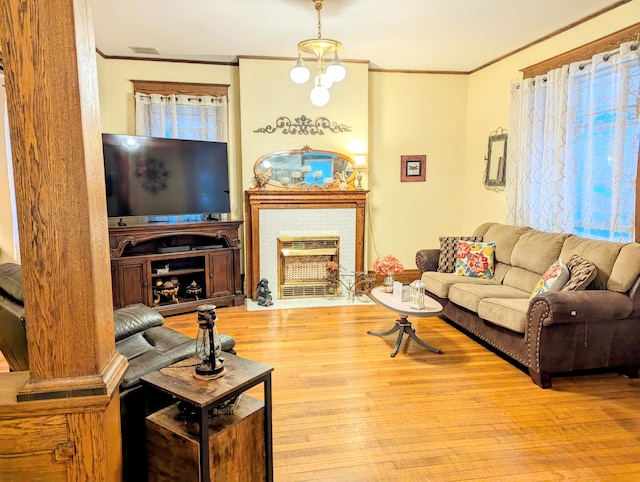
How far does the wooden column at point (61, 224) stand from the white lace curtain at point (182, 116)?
4.05 meters

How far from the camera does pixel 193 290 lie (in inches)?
198

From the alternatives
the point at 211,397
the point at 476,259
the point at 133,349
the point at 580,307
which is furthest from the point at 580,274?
the point at 133,349

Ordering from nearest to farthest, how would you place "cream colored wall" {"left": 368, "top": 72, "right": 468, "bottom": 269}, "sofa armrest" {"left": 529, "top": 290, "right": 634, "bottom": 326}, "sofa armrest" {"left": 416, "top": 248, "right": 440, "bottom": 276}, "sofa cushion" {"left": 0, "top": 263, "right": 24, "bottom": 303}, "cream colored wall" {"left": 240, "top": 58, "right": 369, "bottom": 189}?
"sofa cushion" {"left": 0, "top": 263, "right": 24, "bottom": 303}
"sofa armrest" {"left": 529, "top": 290, "right": 634, "bottom": 326}
"sofa armrest" {"left": 416, "top": 248, "right": 440, "bottom": 276}
"cream colored wall" {"left": 240, "top": 58, "right": 369, "bottom": 189}
"cream colored wall" {"left": 368, "top": 72, "right": 468, "bottom": 269}

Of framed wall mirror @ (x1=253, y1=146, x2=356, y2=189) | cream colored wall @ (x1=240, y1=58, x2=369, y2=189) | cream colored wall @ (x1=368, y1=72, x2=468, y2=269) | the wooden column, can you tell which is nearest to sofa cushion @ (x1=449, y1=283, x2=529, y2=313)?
cream colored wall @ (x1=368, y1=72, x2=468, y2=269)

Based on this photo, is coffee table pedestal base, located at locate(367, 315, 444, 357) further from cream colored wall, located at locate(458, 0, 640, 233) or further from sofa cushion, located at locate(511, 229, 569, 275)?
cream colored wall, located at locate(458, 0, 640, 233)

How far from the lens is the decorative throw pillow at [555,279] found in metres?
3.41

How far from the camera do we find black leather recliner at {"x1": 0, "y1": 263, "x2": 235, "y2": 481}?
1.92 m

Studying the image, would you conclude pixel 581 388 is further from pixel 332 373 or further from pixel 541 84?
pixel 541 84

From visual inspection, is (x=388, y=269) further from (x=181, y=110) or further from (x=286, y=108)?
(x=181, y=110)

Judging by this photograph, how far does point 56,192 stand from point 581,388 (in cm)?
342

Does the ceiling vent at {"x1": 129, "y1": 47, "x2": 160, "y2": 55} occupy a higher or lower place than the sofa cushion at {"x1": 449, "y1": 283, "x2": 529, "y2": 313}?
higher

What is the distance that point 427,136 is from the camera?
6.01 meters

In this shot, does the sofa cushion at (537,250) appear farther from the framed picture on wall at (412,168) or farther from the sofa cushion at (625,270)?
the framed picture on wall at (412,168)

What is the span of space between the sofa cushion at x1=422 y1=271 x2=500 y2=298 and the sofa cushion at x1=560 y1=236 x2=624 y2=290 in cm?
89
